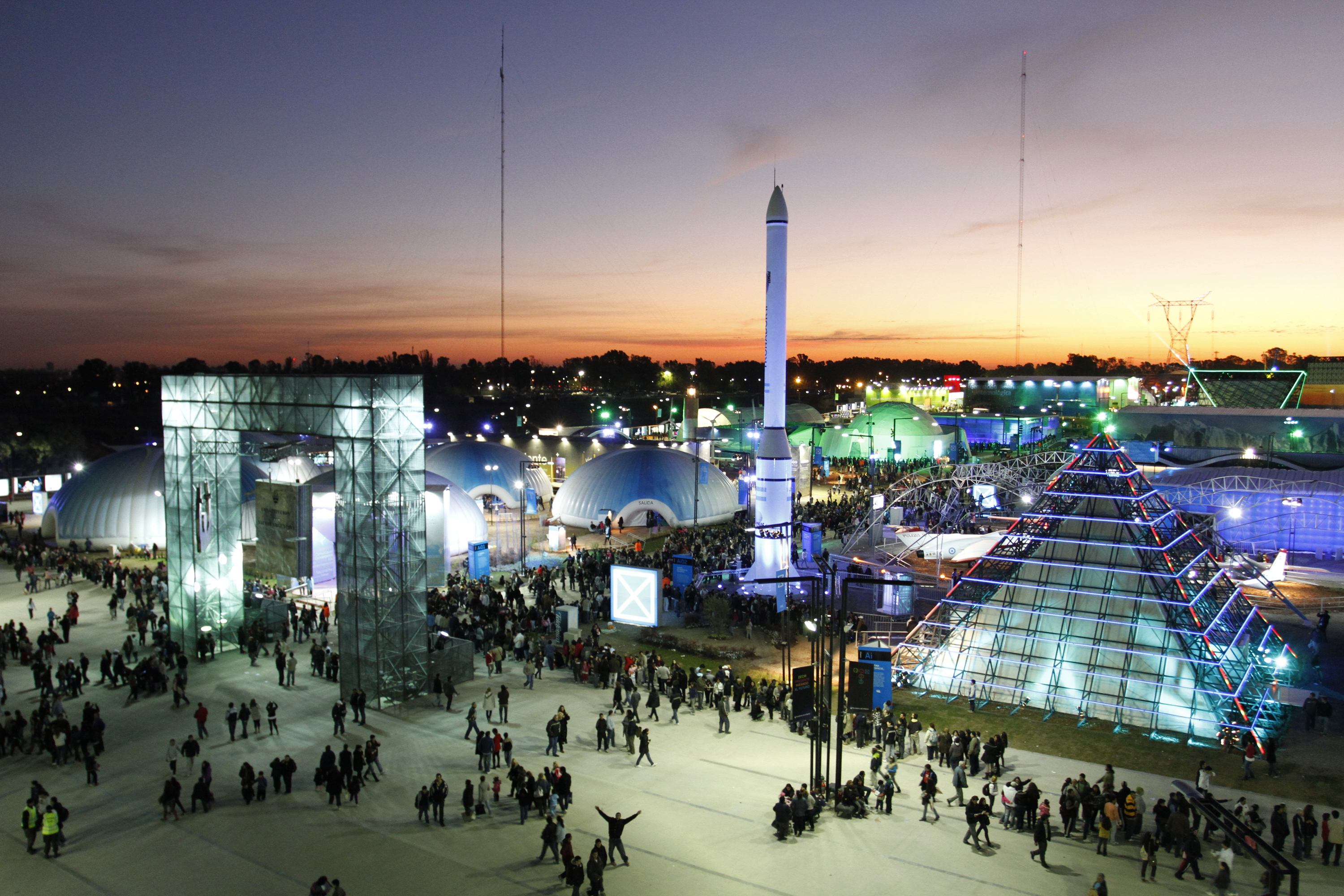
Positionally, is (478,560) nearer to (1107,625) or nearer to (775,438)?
(775,438)

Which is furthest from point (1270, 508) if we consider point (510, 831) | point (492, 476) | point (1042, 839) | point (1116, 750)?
point (510, 831)

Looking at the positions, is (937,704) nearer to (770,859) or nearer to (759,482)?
(770,859)

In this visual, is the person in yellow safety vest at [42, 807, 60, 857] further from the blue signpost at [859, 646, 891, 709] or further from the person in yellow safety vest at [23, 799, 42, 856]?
the blue signpost at [859, 646, 891, 709]

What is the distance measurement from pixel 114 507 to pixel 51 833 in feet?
108

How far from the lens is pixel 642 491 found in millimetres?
48156

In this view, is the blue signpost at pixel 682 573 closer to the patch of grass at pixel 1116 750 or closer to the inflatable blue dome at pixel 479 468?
the patch of grass at pixel 1116 750

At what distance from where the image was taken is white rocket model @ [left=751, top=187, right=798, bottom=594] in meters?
35.4

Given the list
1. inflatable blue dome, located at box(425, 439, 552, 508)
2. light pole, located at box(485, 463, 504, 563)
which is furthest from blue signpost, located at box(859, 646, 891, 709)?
inflatable blue dome, located at box(425, 439, 552, 508)

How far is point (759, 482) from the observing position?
119ft

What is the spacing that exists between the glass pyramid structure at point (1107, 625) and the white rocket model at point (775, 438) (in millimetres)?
9752

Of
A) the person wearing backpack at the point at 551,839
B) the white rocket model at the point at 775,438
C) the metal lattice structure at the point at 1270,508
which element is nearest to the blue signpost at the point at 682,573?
the white rocket model at the point at 775,438

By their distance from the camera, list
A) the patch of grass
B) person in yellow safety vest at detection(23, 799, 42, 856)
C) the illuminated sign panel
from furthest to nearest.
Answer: the illuminated sign panel
the patch of grass
person in yellow safety vest at detection(23, 799, 42, 856)

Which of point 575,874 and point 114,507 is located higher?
point 114,507

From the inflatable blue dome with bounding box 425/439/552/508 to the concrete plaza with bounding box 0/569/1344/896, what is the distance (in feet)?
97.9
